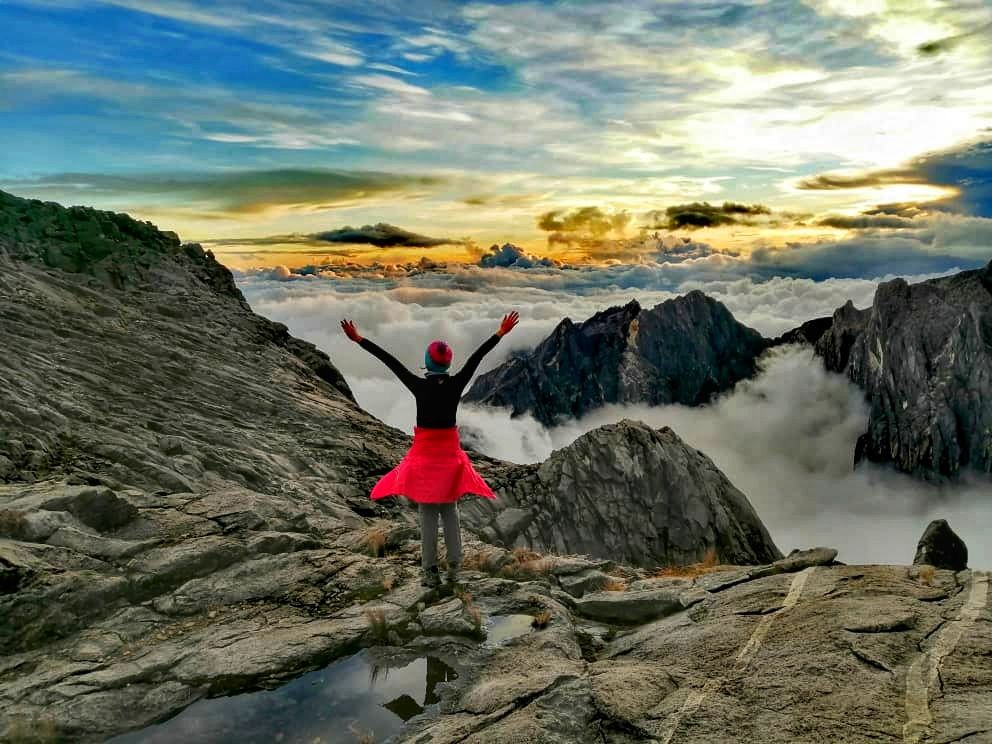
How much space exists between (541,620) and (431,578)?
2.49 meters

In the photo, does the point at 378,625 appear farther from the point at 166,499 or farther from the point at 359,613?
the point at 166,499

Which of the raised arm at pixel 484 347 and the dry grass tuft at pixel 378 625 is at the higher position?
the raised arm at pixel 484 347

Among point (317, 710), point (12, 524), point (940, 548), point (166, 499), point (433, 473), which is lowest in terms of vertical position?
point (940, 548)

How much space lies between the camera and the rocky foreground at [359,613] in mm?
6988

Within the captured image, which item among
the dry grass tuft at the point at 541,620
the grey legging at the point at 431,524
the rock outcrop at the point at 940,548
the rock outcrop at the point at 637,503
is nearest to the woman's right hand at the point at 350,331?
the grey legging at the point at 431,524

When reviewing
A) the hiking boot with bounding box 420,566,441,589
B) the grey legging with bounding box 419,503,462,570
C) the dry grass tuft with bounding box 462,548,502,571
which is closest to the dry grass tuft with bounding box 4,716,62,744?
the hiking boot with bounding box 420,566,441,589

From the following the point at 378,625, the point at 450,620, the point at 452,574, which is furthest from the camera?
the point at 452,574

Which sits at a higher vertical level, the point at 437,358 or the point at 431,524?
the point at 437,358

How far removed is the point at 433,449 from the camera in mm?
11844

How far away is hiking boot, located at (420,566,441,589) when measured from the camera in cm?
1186

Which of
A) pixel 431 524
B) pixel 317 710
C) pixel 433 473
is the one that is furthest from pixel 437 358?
pixel 317 710

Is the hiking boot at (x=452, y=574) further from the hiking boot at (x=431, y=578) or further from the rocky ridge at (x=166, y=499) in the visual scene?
the rocky ridge at (x=166, y=499)

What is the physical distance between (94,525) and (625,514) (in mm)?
49273

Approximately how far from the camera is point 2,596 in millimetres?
10492
